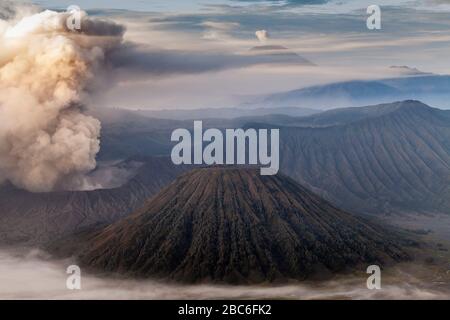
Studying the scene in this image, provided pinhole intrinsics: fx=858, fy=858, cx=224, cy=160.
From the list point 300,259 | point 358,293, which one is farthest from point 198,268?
point 358,293

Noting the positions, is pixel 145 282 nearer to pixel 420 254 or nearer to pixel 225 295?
pixel 225 295

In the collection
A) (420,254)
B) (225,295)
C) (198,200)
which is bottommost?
(225,295)

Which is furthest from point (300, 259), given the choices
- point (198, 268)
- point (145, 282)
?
point (145, 282)

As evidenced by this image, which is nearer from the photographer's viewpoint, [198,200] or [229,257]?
[229,257]

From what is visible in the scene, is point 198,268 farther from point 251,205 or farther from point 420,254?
point 420,254

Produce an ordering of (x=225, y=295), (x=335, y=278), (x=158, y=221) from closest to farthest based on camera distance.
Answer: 1. (x=225, y=295)
2. (x=335, y=278)
3. (x=158, y=221)

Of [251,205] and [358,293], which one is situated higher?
[251,205]

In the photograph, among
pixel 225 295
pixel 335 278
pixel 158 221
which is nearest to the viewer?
pixel 225 295
